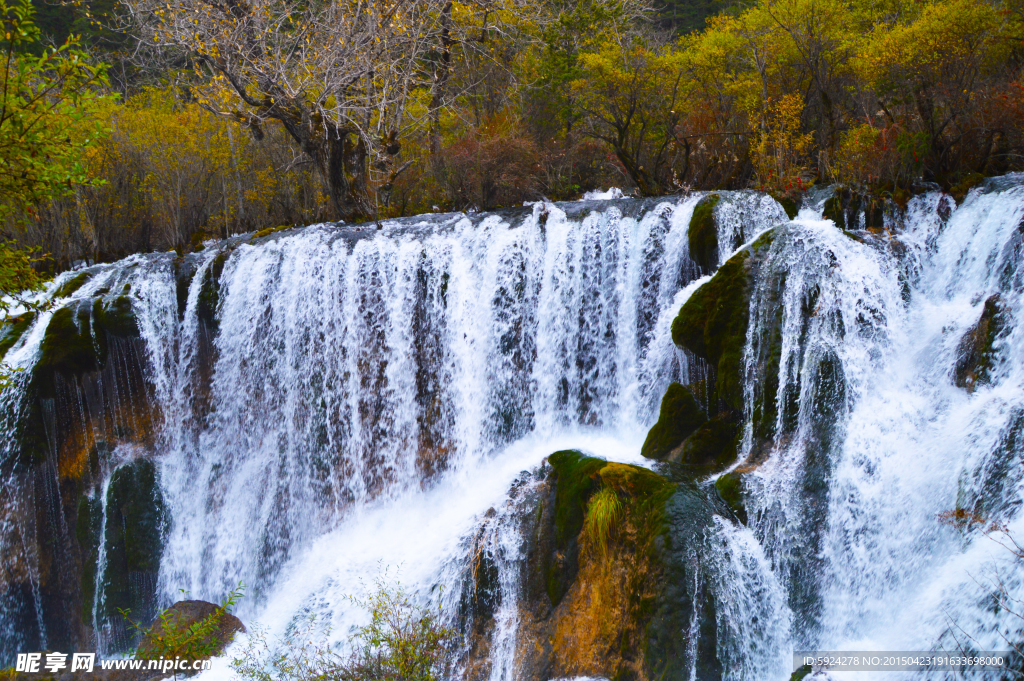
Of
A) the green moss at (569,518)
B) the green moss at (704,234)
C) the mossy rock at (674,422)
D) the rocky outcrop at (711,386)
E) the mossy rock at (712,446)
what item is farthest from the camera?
the green moss at (704,234)

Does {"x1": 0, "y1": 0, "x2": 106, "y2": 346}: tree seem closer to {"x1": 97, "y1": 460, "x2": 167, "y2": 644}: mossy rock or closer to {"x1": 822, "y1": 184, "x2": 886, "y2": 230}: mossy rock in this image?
{"x1": 97, "y1": 460, "x2": 167, "y2": 644}: mossy rock

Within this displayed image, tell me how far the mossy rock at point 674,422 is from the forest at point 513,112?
390cm

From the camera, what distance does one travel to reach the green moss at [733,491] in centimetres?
684

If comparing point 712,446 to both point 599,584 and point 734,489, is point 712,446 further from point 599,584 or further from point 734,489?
point 599,584

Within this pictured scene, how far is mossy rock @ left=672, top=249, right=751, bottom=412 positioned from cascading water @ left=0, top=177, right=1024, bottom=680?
0.18 m

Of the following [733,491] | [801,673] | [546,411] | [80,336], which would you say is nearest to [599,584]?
[733,491]

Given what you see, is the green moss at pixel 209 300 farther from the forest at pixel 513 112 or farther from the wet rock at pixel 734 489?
the wet rock at pixel 734 489

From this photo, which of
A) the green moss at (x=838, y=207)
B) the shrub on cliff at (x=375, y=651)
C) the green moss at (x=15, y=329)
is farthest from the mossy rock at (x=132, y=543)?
the green moss at (x=838, y=207)

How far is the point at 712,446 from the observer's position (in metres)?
7.65

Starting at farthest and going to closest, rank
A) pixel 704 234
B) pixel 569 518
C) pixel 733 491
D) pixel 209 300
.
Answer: pixel 209 300
pixel 704 234
pixel 569 518
pixel 733 491

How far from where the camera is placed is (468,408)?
1002 centimetres

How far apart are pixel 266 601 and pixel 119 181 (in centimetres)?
1186

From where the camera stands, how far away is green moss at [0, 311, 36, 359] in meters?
10.8

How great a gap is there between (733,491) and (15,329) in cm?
1122
